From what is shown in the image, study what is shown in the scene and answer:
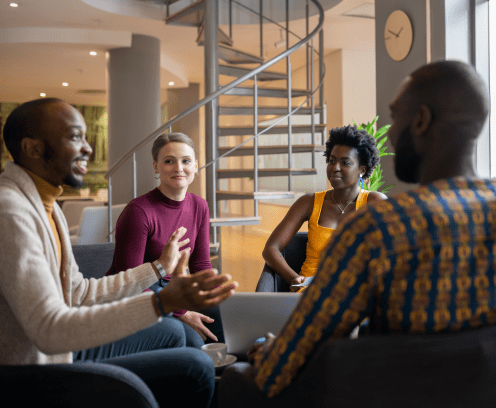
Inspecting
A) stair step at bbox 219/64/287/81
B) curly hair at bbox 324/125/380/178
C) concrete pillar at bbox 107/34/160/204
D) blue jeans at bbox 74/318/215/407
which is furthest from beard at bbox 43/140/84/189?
concrete pillar at bbox 107/34/160/204

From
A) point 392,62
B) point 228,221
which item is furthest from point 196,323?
point 392,62

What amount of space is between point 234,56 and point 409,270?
16.9 feet

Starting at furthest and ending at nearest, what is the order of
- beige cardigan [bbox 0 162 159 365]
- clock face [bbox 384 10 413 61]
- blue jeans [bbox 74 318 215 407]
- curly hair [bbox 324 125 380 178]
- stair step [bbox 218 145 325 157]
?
stair step [bbox 218 145 325 157] < clock face [bbox 384 10 413 61] < curly hair [bbox 324 125 380 178] < blue jeans [bbox 74 318 215 407] < beige cardigan [bbox 0 162 159 365]

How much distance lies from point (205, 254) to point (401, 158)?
1457mm

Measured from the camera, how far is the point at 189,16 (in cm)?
543

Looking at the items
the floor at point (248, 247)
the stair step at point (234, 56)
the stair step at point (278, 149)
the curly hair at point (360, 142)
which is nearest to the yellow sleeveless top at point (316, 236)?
the curly hair at point (360, 142)

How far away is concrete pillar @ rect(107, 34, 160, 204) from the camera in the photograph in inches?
264

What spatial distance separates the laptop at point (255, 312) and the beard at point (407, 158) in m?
0.54

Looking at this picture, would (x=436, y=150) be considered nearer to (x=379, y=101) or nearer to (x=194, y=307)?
(x=194, y=307)

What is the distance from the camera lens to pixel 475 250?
0.80m

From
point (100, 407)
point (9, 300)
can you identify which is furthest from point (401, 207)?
point (9, 300)

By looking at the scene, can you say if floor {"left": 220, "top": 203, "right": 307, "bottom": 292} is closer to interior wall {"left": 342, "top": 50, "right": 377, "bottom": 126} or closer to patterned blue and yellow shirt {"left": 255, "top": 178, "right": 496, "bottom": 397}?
interior wall {"left": 342, "top": 50, "right": 377, "bottom": 126}

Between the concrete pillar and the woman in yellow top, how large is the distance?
4661 millimetres

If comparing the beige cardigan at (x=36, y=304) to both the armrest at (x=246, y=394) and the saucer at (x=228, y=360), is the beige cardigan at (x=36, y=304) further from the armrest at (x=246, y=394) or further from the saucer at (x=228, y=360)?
the saucer at (x=228, y=360)
